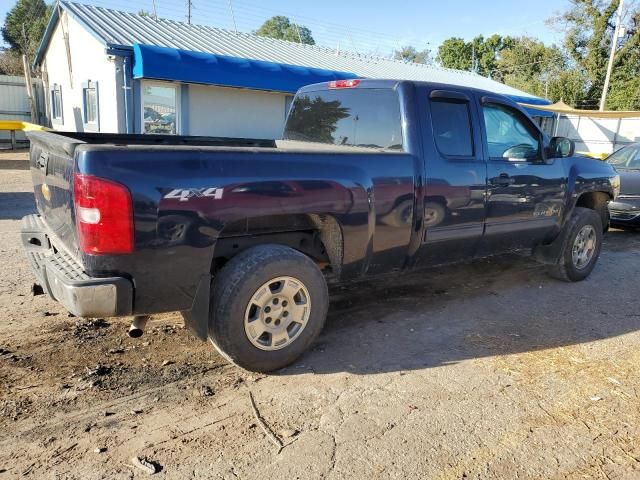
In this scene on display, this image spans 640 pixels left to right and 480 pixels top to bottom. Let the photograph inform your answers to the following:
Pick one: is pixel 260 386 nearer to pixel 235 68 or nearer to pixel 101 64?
pixel 235 68

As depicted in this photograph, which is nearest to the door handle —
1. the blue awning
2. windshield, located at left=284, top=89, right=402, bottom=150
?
windshield, located at left=284, top=89, right=402, bottom=150

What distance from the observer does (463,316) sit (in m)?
4.76

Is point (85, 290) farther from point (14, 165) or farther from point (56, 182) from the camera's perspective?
point (14, 165)

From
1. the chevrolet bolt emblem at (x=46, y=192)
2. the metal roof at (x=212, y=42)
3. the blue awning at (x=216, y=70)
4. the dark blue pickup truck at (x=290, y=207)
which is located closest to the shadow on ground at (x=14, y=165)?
the metal roof at (x=212, y=42)

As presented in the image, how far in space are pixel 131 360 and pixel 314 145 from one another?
241cm

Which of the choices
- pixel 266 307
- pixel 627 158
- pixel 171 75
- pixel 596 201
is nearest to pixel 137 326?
pixel 266 307

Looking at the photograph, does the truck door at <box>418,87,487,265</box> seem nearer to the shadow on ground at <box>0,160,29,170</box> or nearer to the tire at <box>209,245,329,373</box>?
the tire at <box>209,245,329,373</box>

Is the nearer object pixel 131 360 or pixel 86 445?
pixel 86 445

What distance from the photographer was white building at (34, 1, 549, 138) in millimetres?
13328

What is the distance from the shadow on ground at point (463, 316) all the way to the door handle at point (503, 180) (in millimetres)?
1226

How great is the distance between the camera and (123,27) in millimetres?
15242

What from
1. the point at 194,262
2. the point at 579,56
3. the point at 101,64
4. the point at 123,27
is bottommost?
the point at 194,262

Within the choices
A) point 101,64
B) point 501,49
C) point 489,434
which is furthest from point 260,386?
point 501,49

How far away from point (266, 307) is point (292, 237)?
0.64 meters
